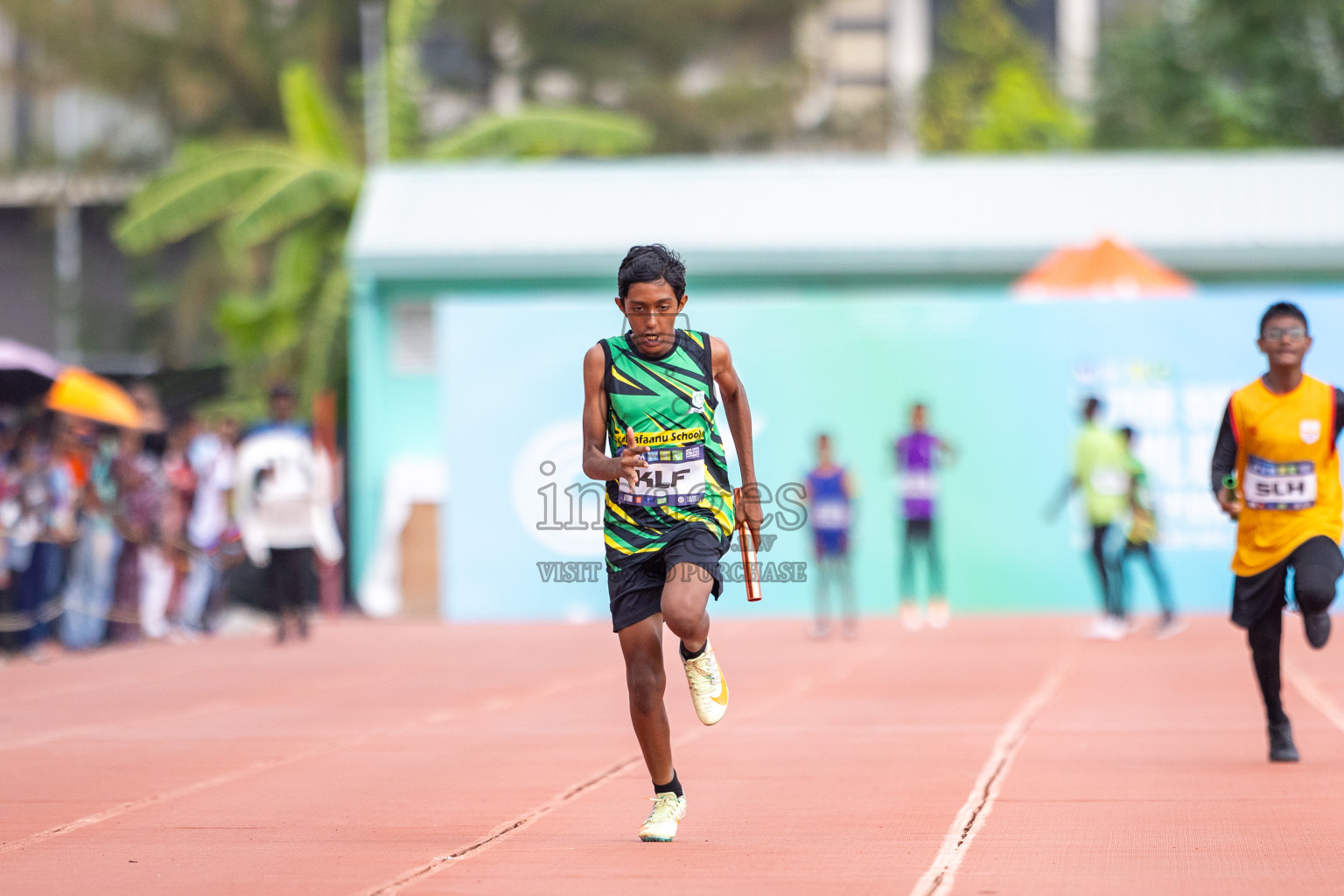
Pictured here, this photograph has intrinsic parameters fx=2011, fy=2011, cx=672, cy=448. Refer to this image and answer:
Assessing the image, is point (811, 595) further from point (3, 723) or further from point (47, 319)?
point (47, 319)

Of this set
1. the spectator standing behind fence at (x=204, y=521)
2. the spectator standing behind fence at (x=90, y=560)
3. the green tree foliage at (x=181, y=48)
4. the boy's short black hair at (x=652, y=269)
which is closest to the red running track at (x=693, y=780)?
the boy's short black hair at (x=652, y=269)

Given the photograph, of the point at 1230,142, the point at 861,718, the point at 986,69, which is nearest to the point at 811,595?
the point at 861,718

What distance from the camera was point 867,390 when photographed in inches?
806

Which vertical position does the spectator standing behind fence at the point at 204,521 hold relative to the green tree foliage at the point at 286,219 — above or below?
below

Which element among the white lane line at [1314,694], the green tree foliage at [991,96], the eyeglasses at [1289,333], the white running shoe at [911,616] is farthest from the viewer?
the green tree foliage at [991,96]

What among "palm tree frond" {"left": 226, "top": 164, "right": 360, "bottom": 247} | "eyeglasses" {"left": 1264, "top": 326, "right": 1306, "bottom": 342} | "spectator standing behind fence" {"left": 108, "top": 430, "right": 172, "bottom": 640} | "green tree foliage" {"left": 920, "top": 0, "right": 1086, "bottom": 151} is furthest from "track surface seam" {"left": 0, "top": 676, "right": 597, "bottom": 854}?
"green tree foliage" {"left": 920, "top": 0, "right": 1086, "bottom": 151}

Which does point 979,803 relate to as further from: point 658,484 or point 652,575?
point 658,484

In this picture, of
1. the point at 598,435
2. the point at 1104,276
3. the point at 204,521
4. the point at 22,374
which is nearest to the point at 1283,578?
the point at 598,435

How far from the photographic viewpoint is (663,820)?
6910mm

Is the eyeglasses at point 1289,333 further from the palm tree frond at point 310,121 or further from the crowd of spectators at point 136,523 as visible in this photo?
the palm tree frond at point 310,121

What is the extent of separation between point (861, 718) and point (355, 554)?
42.3ft

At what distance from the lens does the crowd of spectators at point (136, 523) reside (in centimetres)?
1688

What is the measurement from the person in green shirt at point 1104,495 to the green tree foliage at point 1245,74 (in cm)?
2022

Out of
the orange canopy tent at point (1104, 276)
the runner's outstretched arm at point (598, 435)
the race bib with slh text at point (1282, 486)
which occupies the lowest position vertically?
the race bib with slh text at point (1282, 486)
